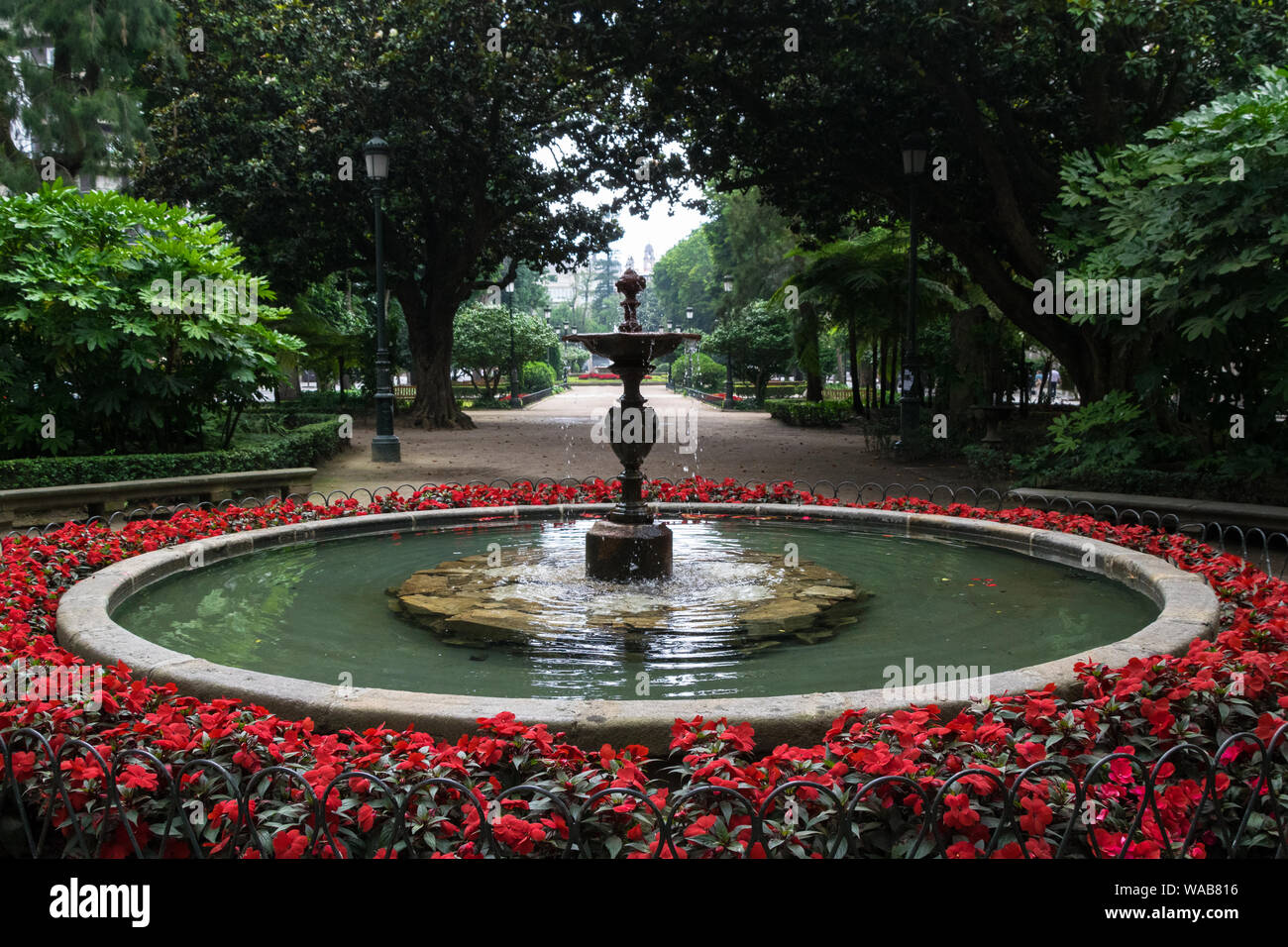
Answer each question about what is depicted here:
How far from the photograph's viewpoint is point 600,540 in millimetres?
6844

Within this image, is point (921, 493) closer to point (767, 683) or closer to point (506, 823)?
point (767, 683)

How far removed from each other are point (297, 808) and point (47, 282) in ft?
32.3

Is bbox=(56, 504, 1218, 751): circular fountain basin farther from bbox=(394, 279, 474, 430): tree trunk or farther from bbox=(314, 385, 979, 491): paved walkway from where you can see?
bbox=(394, 279, 474, 430): tree trunk

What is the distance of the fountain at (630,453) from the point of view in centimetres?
677

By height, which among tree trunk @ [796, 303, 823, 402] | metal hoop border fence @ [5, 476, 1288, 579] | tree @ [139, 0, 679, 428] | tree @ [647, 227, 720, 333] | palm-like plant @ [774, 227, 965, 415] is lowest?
metal hoop border fence @ [5, 476, 1288, 579]

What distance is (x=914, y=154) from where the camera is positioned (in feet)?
44.4

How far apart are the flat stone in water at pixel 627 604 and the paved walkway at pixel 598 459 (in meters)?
4.24

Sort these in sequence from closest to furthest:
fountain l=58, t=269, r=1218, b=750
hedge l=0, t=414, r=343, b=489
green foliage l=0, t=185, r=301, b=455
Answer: fountain l=58, t=269, r=1218, b=750 < hedge l=0, t=414, r=343, b=489 < green foliage l=0, t=185, r=301, b=455

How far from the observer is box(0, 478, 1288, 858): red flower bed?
2.86m

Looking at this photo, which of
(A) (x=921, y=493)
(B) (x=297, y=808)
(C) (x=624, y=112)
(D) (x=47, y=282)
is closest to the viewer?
(B) (x=297, y=808)

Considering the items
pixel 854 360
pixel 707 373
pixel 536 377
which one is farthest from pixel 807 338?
pixel 536 377

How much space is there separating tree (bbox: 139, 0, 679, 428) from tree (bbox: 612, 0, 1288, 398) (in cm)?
319

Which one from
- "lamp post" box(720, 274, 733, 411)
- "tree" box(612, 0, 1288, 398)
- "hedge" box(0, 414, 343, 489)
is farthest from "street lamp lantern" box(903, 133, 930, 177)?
"lamp post" box(720, 274, 733, 411)
